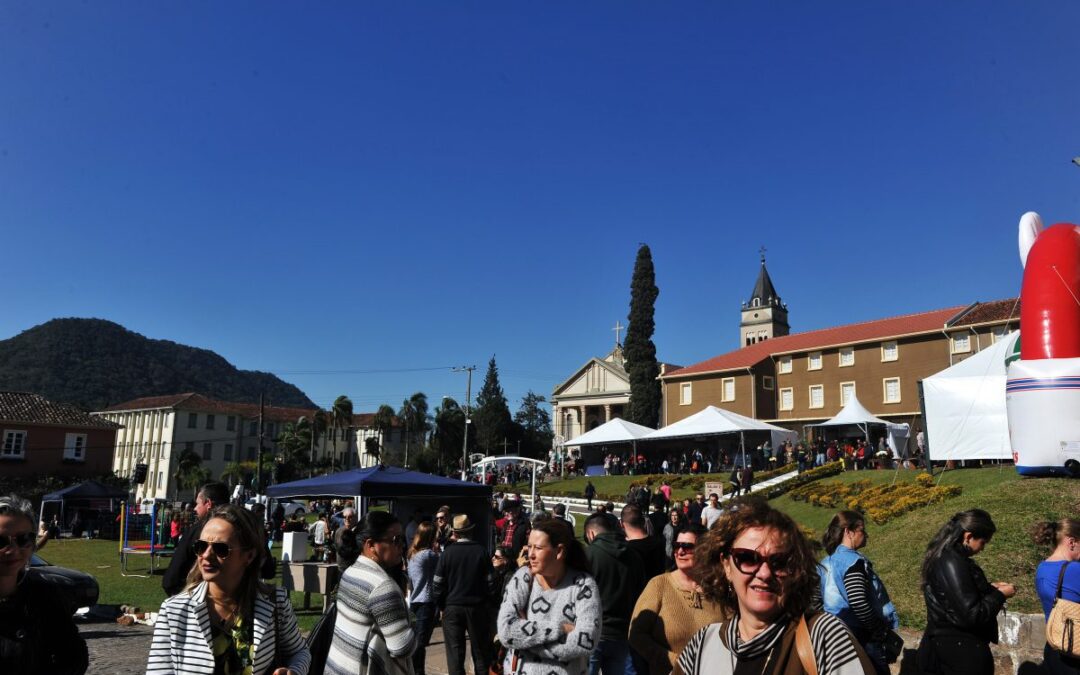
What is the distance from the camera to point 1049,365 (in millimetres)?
13773

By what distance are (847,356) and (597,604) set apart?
45404 millimetres

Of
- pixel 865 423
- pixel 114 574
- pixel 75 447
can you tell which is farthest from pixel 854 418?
pixel 75 447

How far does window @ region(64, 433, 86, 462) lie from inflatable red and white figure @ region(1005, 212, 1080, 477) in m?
54.5

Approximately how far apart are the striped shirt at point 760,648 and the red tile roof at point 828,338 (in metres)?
44.6

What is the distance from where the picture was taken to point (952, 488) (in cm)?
→ 1650

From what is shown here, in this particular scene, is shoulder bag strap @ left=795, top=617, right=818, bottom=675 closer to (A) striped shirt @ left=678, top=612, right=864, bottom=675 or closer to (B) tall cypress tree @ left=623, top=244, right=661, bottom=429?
(A) striped shirt @ left=678, top=612, right=864, bottom=675

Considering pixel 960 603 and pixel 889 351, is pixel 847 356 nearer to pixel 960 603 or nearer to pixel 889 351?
pixel 889 351

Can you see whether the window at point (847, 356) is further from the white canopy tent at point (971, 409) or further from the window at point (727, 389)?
the white canopy tent at point (971, 409)

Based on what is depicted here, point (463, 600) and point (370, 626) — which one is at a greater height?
point (370, 626)

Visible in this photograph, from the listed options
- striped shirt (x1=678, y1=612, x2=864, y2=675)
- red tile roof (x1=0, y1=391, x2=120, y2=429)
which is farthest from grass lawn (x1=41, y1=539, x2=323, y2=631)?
red tile roof (x1=0, y1=391, x2=120, y2=429)

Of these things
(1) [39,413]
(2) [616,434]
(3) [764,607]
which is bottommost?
(3) [764,607]

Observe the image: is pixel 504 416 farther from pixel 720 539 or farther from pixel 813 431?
pixel 720 539

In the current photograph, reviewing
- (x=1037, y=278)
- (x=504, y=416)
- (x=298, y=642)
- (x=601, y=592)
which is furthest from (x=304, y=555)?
(x=504, y=416)

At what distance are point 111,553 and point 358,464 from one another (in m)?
69.9
